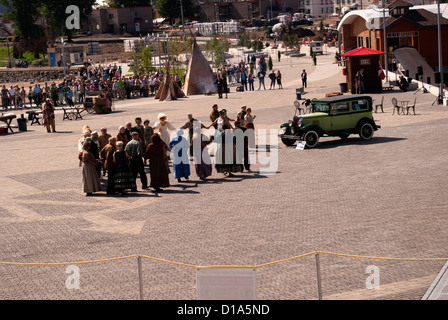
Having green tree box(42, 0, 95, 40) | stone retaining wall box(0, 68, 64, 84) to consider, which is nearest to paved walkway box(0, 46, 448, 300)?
stone retaining wall box(0, 68, 64, 84)

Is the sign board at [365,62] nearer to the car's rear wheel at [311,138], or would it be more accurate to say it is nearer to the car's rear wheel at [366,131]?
the car's rear wheel at [366,131]

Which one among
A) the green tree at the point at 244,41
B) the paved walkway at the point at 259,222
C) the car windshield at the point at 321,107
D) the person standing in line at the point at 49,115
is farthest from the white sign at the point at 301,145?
the green tree at the point at 244,41

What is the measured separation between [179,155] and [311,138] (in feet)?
21.0

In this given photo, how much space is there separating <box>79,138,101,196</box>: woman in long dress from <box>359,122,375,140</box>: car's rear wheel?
→ 999 centimetres

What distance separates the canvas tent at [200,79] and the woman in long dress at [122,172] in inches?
1164

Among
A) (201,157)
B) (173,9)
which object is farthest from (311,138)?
(173,9)

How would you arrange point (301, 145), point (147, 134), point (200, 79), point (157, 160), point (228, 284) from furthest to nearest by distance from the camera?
1. point (200, 79)
2. point (301, 145)
3. point (147, 134)
4. point (157, 160)
5. point (228, 284)

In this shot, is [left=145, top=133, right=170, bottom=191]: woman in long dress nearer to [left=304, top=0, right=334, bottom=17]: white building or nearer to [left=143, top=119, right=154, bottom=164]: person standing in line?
[left=143, top=119, right=154, bottom=164]: person standing in line

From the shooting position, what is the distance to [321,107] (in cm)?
2597

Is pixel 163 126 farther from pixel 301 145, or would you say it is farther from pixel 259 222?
pixel 259 222

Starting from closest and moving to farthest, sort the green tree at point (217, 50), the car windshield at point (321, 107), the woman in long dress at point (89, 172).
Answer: the woman in long dress at point (89, 172), the car windshield at point (321, 107), the green tree at point (217, 50)

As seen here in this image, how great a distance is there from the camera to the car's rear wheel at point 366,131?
25.9 meters

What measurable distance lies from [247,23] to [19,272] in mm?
147255

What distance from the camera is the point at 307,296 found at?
1096cm
